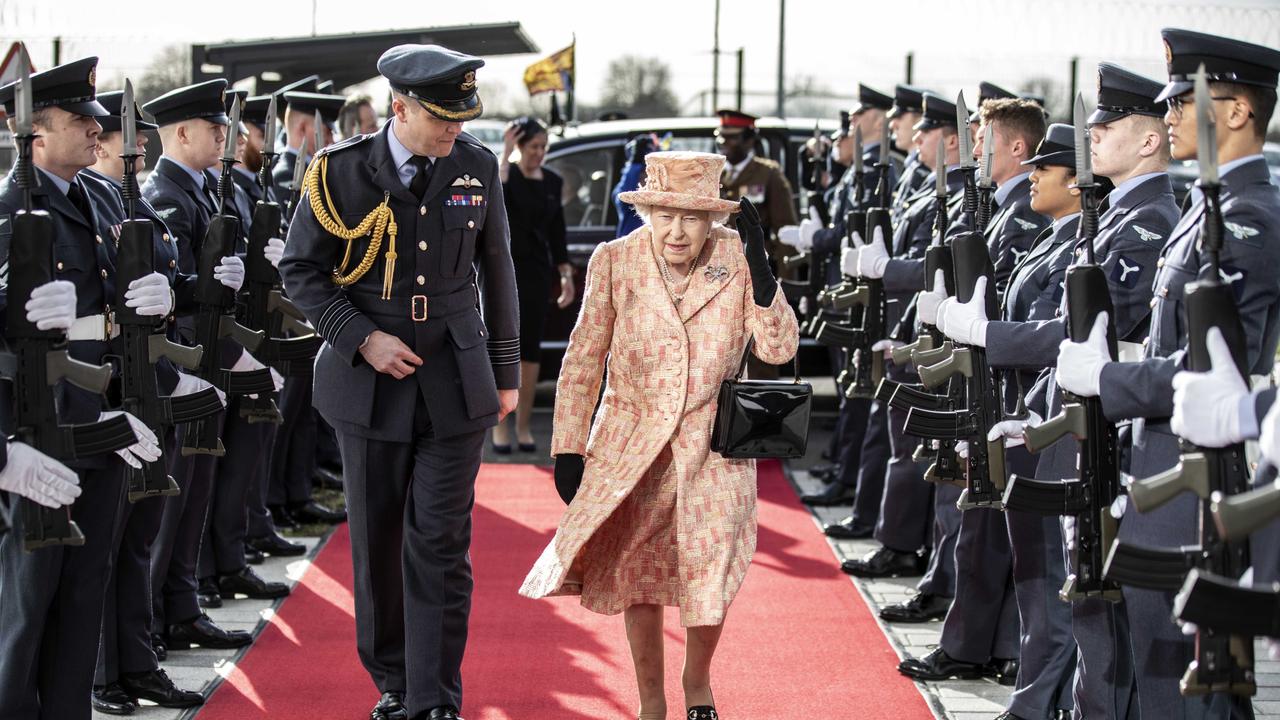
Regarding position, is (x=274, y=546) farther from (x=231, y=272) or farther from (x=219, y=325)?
(x=231, y=272)

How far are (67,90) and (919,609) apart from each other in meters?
3.66

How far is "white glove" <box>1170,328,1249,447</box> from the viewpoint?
9.91 feet

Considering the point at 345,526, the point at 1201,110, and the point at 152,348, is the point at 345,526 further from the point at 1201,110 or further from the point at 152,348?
the point at 1201,110

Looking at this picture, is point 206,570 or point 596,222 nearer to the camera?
point 206,570

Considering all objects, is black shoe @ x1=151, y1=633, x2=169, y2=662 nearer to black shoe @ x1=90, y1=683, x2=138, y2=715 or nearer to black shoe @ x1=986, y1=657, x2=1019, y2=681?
black shoe @ x1=90, y1=683, x2=138, y2=715

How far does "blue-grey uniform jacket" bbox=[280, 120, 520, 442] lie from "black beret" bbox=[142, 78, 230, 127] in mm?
1291

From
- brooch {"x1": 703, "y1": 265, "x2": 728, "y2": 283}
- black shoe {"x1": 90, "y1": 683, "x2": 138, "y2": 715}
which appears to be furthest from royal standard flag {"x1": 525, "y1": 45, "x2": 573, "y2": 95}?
black shoe {"x1": 90, "y1": 683, "x2": 138, "y2": 715}

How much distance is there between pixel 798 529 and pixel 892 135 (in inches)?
103

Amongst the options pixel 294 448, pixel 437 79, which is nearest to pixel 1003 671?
pixel 437 79

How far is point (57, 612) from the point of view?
4051 mm

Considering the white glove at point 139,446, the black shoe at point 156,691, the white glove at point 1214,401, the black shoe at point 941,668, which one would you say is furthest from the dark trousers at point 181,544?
the white glove at point 1214,401

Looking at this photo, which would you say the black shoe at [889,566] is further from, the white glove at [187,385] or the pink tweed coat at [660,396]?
the white glove at [187,385]

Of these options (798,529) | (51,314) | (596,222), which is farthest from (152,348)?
(596,222)

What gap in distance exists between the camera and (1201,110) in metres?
3.09
